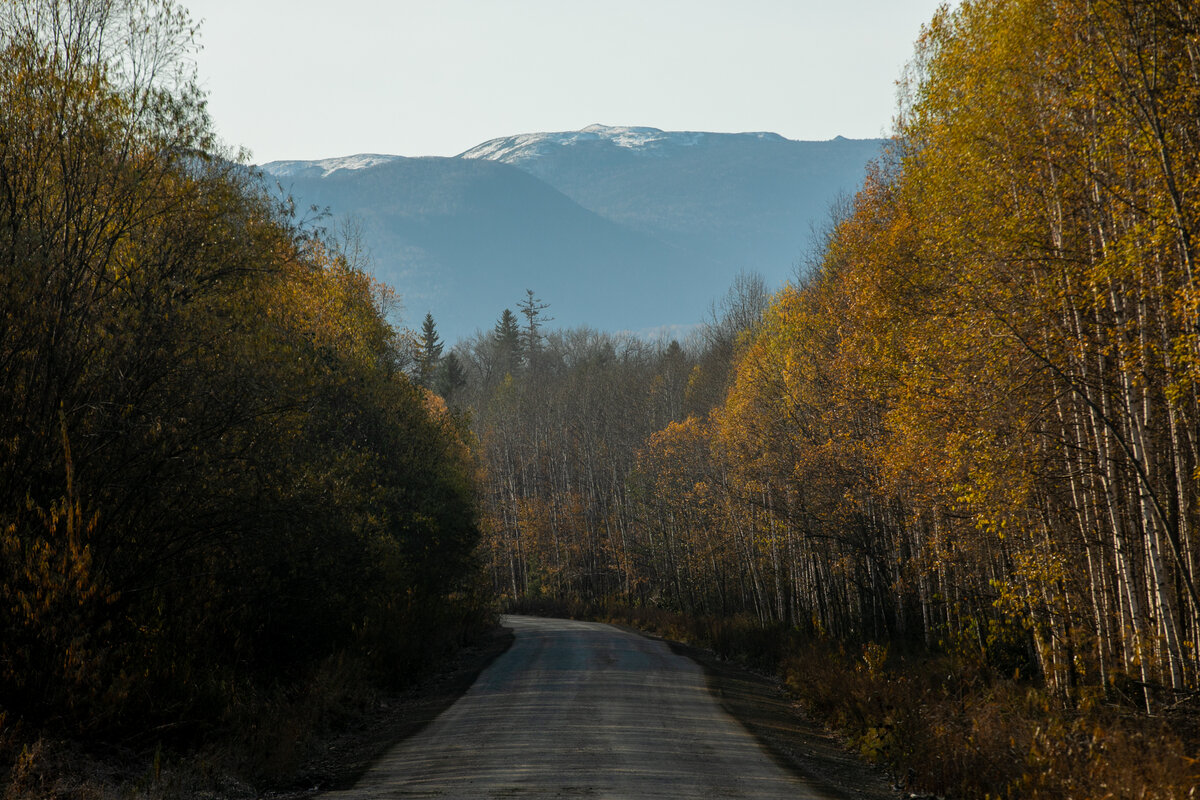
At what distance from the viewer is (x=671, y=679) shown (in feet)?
53.2

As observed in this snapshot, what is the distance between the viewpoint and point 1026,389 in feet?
37.5

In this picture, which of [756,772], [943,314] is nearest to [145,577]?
[756,772]

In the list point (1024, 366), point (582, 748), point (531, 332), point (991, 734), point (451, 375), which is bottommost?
point (582, 748)

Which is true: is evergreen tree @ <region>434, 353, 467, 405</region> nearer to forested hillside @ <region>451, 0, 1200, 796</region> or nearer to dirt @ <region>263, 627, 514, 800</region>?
forested hillside @ <region>451, 0, 1200, 796</region>

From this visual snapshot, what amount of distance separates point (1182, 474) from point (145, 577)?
12.1 m

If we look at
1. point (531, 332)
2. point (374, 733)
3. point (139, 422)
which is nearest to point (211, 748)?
point (374, 733)


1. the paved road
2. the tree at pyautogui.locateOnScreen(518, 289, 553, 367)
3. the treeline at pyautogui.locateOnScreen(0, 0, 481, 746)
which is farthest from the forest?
the tree at pyautogui.locateOnScreen(518, 289, 553, 367)

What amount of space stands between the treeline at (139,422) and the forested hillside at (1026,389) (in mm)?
8835

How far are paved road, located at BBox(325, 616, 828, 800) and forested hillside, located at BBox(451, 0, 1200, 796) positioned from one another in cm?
219

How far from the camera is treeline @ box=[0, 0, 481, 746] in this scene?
25.9 feet

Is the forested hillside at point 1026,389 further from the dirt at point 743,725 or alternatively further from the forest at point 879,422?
the dirt at point 743,725

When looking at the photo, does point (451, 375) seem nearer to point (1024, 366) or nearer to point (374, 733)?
point (374, 733)

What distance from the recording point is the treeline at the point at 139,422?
7.90 meters

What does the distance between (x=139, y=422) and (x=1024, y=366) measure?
11.8 meters
